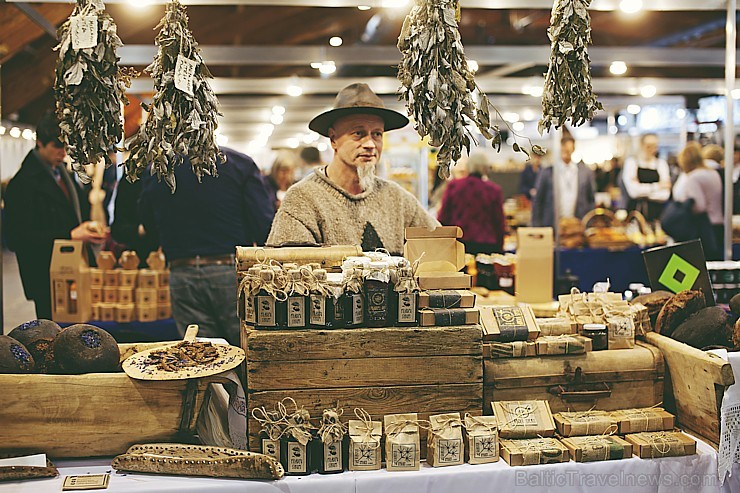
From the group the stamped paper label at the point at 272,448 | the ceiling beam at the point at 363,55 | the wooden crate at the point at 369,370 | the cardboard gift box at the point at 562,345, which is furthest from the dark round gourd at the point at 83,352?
the ceiling beam at the point at 363,55

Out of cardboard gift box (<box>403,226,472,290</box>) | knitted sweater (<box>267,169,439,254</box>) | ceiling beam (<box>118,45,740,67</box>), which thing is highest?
ceiling beam (<box>118,45,740,67</box>)

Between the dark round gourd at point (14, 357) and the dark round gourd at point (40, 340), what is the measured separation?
37mm

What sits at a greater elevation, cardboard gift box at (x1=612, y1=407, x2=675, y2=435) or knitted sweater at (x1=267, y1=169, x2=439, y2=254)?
knitted sweater at (x1=267, y1=169, x2=439, y2=254)

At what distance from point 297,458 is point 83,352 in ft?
2.30

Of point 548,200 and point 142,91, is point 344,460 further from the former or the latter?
point 548,200

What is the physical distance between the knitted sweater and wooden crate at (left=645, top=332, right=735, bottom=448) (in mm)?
1171

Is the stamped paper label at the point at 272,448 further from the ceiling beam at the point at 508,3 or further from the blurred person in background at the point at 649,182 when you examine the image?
the blurred person in background at the point at 649,182

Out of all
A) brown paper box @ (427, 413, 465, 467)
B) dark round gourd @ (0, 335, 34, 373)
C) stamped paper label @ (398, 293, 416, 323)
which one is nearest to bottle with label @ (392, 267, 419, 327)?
stamped paper label @ (398, 293, 416, 323)

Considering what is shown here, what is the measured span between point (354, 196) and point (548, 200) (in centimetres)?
523

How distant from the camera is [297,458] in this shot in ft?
7.24

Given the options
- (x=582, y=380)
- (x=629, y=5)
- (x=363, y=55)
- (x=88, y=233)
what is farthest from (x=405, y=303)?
(x=363, y=55)

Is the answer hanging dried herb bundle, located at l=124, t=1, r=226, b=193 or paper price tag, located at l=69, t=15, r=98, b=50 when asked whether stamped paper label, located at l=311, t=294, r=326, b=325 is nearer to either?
hanging dried herb bundle, located at l=124, t=1, r=226, b=193

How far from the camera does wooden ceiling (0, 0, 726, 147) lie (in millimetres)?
10570

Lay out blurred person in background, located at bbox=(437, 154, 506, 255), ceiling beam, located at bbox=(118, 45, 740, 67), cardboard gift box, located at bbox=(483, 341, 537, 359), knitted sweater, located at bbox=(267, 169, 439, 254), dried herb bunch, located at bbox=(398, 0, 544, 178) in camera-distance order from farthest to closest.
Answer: blurred person in background, located at bbox=(437, 154, 506, 255) < ceiling beam, located at bbox=(118, 45, 740, 67) < knitted sweater, located at bbox=(267, 169, 439, 254) < cardboard gift box, located at bbox=(483, 341, 537, 359) < dried herb bunch, located at bbox=(398, 0, 544, 178)
